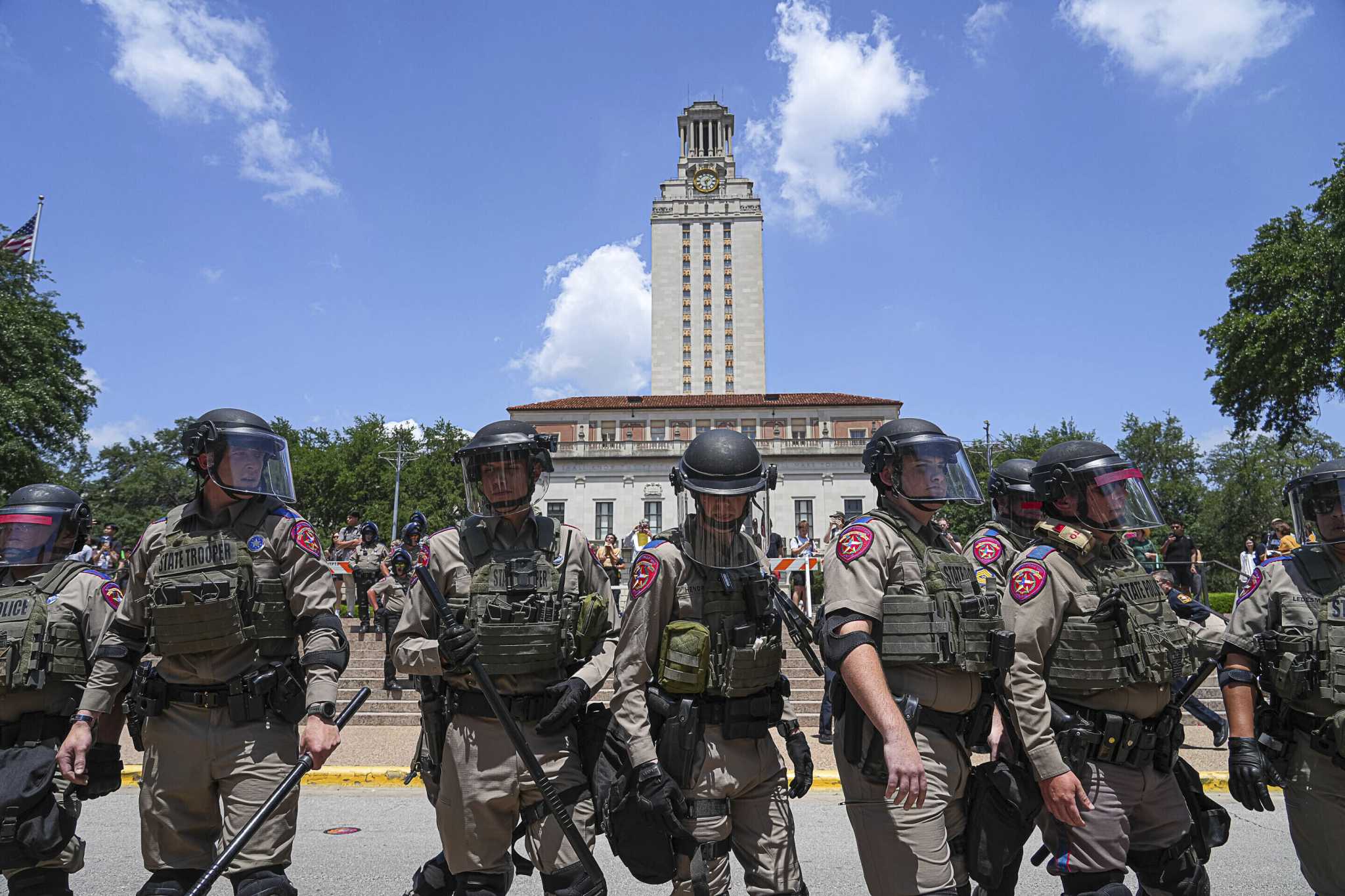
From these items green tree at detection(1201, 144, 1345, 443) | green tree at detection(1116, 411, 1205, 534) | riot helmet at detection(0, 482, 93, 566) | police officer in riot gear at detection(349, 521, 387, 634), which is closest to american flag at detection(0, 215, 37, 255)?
police officer in riot gear at detection(349, 521, 387, 634)

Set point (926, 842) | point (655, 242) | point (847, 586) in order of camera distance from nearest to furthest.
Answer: point (926, 842) → point (847, 586) → point (655, 242)

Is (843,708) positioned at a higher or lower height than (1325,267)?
lower

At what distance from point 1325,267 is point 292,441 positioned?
2509 inches

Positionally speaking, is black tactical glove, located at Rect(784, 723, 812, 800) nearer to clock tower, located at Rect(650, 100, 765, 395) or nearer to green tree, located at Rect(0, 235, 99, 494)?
green tree, located at Rect(0, 235, 99, 494)

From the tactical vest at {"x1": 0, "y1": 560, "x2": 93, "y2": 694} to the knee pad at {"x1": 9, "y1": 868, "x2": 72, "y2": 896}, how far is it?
2.54ft

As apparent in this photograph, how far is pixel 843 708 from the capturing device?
10.8 ft

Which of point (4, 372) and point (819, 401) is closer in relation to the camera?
point (4, 372)

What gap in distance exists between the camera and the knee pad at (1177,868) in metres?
3.34

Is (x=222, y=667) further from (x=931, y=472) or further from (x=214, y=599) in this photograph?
(x=931, y=472)

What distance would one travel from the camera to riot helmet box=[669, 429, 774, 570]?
3629 mm

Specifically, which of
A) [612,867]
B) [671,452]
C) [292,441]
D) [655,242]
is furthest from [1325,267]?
[655,242]

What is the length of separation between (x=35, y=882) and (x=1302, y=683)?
209 inches

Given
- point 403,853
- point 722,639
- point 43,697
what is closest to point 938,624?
point 722,639

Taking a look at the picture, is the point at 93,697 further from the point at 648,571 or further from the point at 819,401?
the point at 819,401
